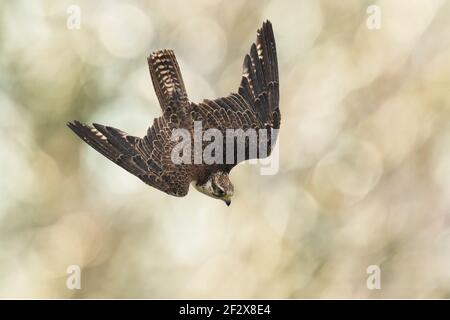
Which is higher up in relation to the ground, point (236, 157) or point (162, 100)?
point (162, 100)

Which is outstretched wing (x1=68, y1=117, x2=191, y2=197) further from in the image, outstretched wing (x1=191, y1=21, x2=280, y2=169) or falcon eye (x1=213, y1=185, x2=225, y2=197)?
outstretched wing (x1=191, y1=21, x2=280, y2=169)

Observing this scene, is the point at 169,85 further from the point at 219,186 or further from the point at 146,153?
the point at 219,186

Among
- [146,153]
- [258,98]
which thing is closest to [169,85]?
[146,153]

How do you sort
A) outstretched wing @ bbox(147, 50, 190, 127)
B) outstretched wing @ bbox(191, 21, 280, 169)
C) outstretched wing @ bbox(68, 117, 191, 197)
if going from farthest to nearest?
1. outstretched wing @ bbox(191, 21, 280, 169)
2. outstretched wing @ bbox(147, 50, 190, 127)
3. outstretched wing @ bbox(68, 117, 191, 197)

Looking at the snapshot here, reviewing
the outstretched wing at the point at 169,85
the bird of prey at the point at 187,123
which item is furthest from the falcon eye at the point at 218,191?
the outstretched wing at the point at 169,85

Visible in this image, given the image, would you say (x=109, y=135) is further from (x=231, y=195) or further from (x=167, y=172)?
(x=231, y=195)

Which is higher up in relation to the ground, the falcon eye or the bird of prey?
the bird of prey

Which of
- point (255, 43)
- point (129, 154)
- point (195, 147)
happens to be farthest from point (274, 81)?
point (129, 154)

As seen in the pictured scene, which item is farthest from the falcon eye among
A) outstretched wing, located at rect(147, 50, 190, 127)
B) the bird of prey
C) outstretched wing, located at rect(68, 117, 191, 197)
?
outstretched wing, located at rect(147, 50, 190, 127)
